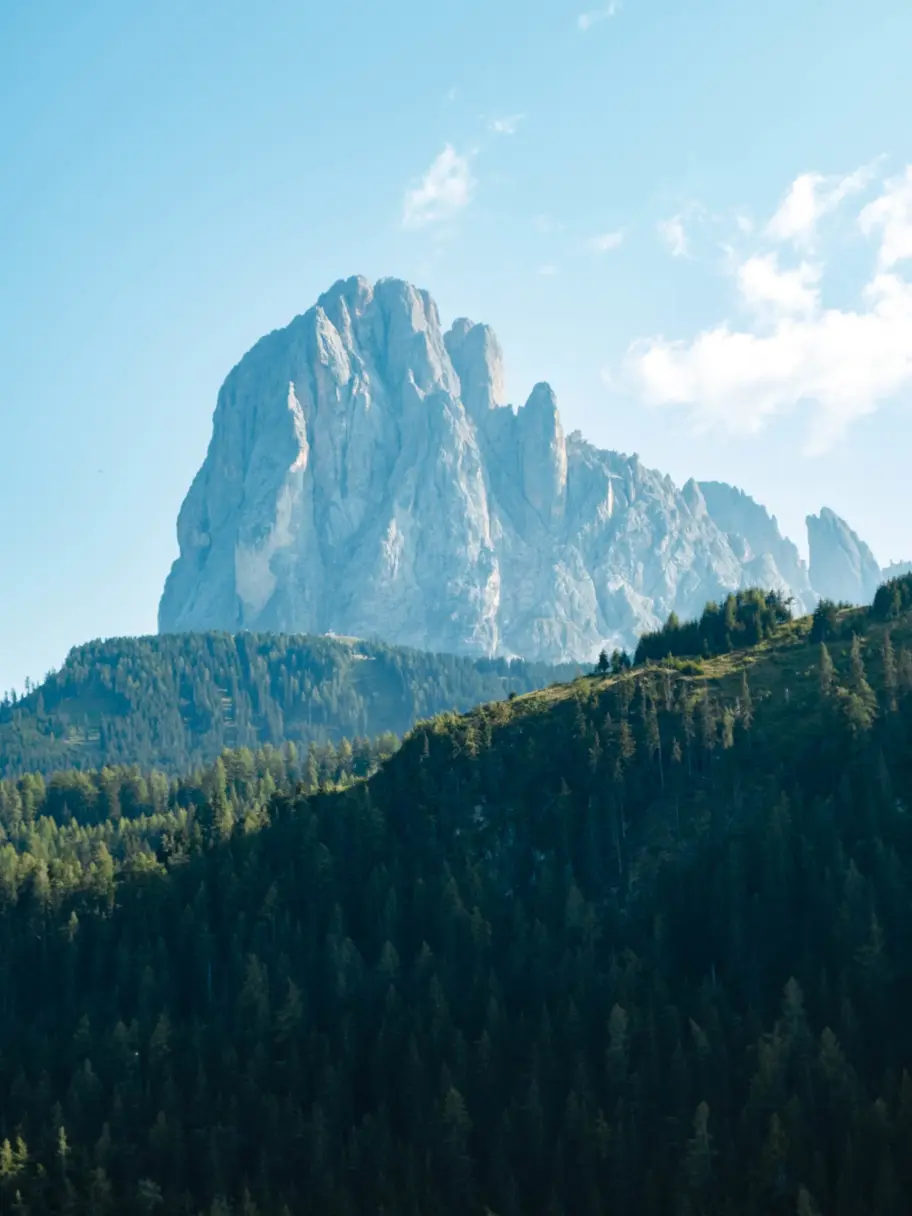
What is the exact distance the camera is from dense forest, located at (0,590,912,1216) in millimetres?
96375

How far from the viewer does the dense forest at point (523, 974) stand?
96.4m

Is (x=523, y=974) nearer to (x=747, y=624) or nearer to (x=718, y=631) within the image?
(x=718, y=631)

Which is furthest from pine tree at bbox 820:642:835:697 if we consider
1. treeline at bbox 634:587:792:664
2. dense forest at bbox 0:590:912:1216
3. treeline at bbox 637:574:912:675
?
treeline at bbox 634:587:792:664

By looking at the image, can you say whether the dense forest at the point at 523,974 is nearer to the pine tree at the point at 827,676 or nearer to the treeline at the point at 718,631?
the pine tree at the point at 827,676

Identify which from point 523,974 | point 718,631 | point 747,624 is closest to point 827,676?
point 747,624

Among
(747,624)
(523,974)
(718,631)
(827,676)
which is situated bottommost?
(523,974)

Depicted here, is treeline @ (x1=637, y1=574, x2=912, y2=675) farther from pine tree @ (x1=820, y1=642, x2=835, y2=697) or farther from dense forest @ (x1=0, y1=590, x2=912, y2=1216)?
pine tree @ (x1=820, y1=642, x2=835, y2=697)

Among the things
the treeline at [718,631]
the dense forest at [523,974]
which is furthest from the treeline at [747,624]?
the dense forest at [523,974]

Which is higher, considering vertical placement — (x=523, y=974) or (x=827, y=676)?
(x=827, y=676)

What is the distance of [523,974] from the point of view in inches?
4855

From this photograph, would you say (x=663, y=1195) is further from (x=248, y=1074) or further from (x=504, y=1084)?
(x=248, y=1074)

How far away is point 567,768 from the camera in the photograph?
150 m

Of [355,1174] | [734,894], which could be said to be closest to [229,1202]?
[355,1174]

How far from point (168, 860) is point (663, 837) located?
5660 cm
